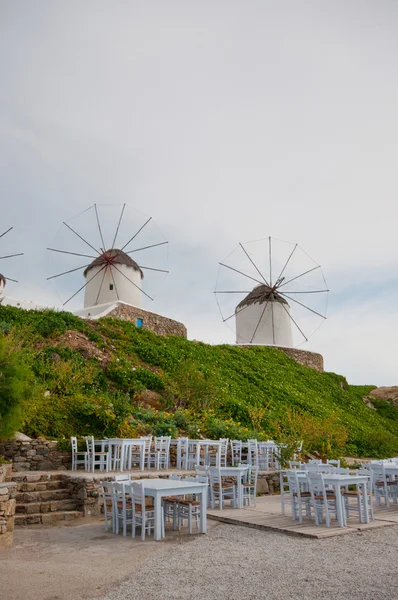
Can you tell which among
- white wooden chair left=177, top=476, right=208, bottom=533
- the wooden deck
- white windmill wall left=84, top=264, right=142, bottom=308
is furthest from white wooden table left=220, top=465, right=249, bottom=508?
white windmill wall left=84, top=264, right=142, bottom=308

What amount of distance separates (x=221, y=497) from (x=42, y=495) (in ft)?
10.6

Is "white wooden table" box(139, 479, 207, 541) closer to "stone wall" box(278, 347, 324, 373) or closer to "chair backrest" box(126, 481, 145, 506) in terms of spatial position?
"chair backrest" box(126, 481, 145, 506)

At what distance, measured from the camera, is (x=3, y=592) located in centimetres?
438

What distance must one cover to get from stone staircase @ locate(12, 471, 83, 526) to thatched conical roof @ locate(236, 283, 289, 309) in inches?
1145

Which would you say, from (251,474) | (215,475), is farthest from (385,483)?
(215,475)

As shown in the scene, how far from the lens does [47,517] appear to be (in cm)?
805

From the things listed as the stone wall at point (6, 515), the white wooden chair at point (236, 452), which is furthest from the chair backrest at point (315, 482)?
the white wooden chair at point (236, 452)

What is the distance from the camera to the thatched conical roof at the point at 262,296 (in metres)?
37.0

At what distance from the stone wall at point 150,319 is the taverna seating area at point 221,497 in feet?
44.4

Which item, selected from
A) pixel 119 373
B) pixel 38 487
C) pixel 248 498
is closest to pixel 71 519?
pixel 38 487

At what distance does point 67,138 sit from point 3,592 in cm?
1051

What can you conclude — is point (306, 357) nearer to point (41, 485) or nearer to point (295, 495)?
point (295, 495)

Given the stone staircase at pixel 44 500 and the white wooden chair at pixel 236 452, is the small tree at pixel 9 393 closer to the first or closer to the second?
the stone staircase at pixel 44 500

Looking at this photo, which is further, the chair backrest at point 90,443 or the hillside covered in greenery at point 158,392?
the hillside covered in greenery at point 158,392
